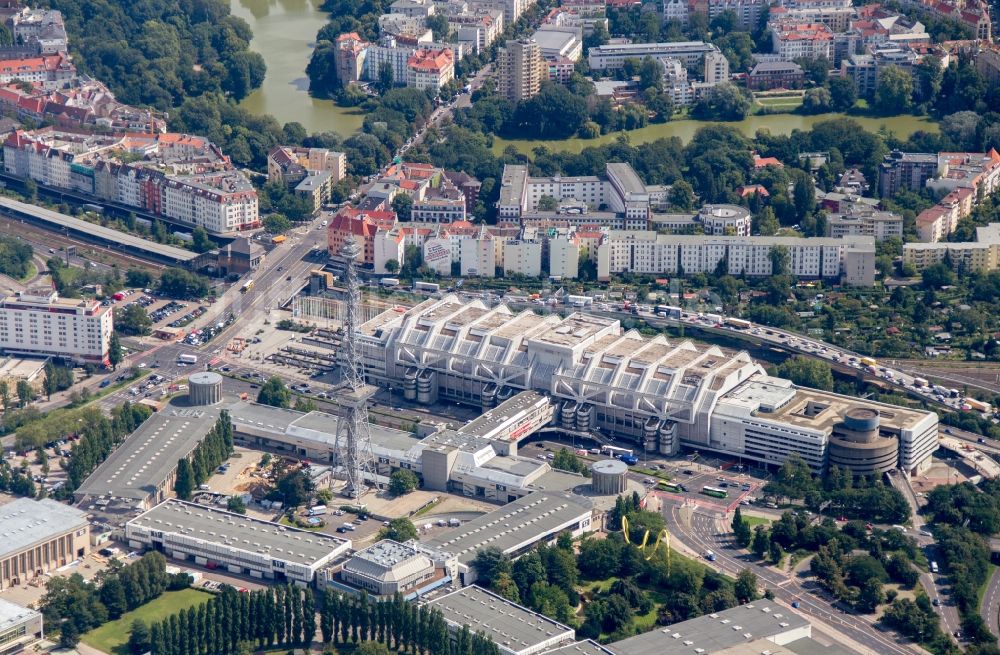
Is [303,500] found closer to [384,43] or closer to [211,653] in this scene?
[211,653]

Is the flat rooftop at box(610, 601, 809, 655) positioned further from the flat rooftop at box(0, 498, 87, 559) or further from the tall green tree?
the flat rooftop at box(0, 498, 87, 559)

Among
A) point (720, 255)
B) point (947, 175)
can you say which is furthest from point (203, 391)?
point (947, 175)

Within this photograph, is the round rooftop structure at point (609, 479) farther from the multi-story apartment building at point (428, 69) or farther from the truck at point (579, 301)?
the multi-story apartment building at point (428, 69)

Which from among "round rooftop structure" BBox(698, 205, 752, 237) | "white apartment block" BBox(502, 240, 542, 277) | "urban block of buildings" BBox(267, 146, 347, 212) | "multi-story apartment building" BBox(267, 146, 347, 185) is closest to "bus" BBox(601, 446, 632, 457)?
Answer: "white apartment block" BBox(502, 240, 542, 277)

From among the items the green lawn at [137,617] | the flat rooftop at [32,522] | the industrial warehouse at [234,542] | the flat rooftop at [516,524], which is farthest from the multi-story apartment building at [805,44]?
the green lawn at [137,617]

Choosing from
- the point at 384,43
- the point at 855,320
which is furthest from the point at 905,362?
the point at 384,43

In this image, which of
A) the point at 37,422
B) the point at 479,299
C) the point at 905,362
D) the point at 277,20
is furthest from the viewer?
the point at 277,20
